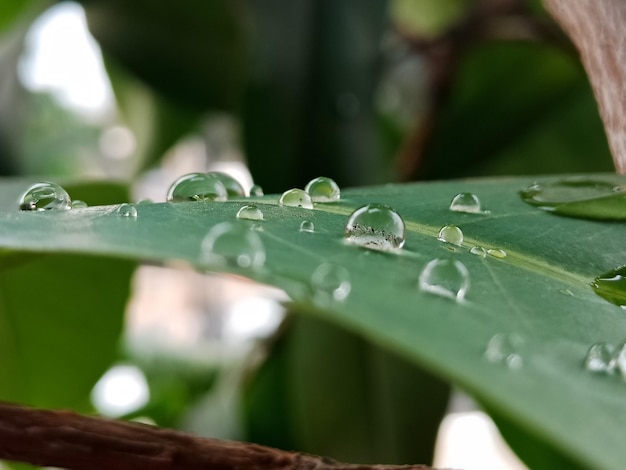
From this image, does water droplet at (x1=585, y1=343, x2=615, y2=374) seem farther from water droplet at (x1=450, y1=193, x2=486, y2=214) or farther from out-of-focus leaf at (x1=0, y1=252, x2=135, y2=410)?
out-of-focus leaf at (x1=0, y1=252, x2=135, y2=410)

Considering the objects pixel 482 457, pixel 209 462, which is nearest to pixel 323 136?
pixel 209 462

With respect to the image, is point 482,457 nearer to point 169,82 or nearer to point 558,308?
point 169,82

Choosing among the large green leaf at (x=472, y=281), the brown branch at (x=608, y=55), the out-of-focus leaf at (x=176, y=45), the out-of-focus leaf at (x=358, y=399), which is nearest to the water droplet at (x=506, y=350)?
the large green leaf at (x=472, y=281)

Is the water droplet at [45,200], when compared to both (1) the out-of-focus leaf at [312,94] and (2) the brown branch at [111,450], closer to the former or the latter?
(2) the brown branch at [111,450]

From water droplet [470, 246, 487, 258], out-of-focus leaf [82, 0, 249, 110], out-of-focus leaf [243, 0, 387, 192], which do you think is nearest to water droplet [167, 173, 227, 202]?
water droplet [470, 246, 487, 258]

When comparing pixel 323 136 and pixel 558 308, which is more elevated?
pixel 323 136
